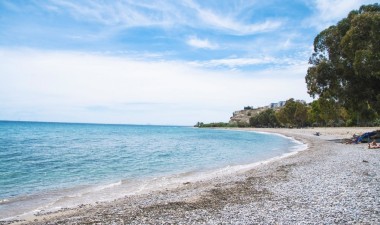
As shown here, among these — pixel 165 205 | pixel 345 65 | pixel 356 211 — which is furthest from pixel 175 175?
pixel 345 65

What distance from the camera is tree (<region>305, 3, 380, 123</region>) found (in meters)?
31.9

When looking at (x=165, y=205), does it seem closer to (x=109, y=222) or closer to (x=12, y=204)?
(x=109, y=222)

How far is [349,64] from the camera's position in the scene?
1447 inches

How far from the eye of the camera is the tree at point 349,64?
31.9 m

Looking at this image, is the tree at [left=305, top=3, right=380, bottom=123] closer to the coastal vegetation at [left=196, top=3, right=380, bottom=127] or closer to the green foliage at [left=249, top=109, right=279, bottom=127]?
the coastal vegetation at [left=196, top=3, right=380, bottom=127]

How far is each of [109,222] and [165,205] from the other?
2.57m

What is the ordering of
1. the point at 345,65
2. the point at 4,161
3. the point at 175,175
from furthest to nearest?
the point at 345,65
the point at 4,161
the point at 175,175

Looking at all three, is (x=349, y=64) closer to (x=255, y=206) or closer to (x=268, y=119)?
(x=255, y=206)

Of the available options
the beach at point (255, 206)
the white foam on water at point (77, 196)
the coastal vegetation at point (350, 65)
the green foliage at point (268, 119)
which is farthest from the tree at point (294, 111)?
the beach at point (255, 206)

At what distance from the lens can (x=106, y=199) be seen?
14.3 metres


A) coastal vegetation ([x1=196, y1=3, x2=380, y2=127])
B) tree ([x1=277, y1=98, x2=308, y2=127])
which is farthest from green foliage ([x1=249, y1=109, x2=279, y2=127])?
coastal vegetation ([x1=196, y1=3, x2=380, y2=127])

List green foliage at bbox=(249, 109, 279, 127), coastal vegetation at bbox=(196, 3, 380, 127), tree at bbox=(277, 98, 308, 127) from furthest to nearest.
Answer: green foliage at bbox=(249, 109, 279, 127) → tree at bbox=(277, 98, 308, 127) → coastal vegetation at bbox=(196, 3, 380, 127)

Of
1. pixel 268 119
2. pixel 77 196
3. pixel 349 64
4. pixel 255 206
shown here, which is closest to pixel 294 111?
pixel 268 119

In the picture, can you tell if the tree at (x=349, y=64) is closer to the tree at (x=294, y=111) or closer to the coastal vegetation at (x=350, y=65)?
the coastal vegetation at (x=350, y=65)
